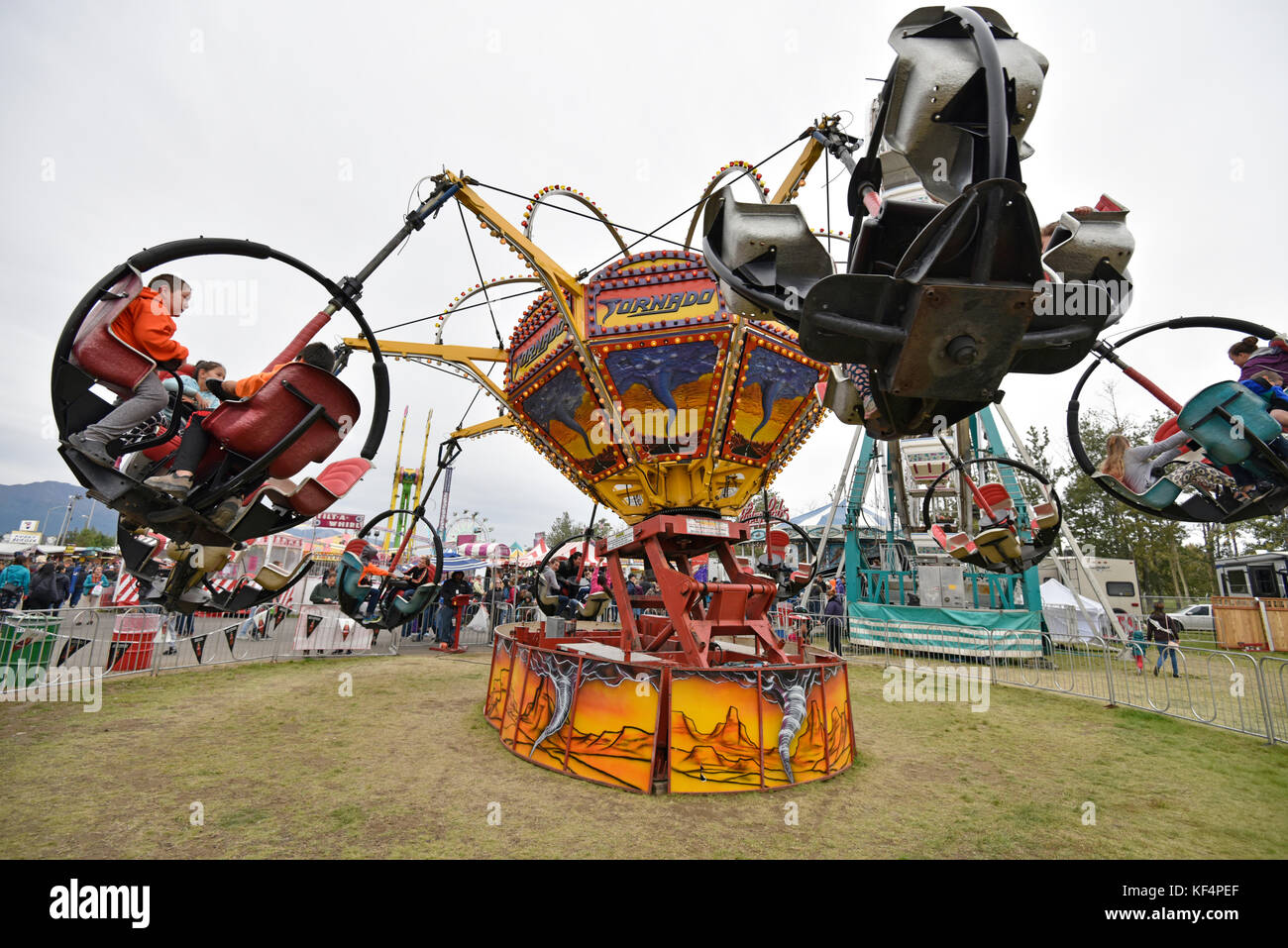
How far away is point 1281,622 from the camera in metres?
18.3

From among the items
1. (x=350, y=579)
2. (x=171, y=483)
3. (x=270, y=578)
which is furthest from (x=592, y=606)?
(x=171, y=483)

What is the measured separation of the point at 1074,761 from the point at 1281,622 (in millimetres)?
18365

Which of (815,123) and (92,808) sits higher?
(815,123)

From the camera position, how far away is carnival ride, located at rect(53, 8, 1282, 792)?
5.57 feet

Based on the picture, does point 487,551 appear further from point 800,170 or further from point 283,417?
point 283,417

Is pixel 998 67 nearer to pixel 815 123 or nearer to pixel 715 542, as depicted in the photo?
pixel 815 123

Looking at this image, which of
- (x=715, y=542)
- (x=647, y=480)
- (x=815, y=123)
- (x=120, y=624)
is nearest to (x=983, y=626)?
(x=715, y=542)

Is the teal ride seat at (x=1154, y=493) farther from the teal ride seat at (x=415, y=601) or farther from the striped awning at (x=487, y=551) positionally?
the striped awning at (x=487, y=551)

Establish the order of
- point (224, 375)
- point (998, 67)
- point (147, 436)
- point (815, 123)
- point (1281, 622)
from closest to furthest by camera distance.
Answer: point (998, 67)
point (147, 436)
point (224, 375)
point (815, 123)
point (1281, 622)

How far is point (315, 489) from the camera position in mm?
3139

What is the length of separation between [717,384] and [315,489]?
5504 millimetres

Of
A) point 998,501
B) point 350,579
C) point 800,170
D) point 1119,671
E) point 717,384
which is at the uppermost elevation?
point 800,170

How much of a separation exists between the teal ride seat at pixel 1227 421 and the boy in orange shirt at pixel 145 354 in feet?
16.2

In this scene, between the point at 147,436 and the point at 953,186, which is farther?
the point at 147,436
